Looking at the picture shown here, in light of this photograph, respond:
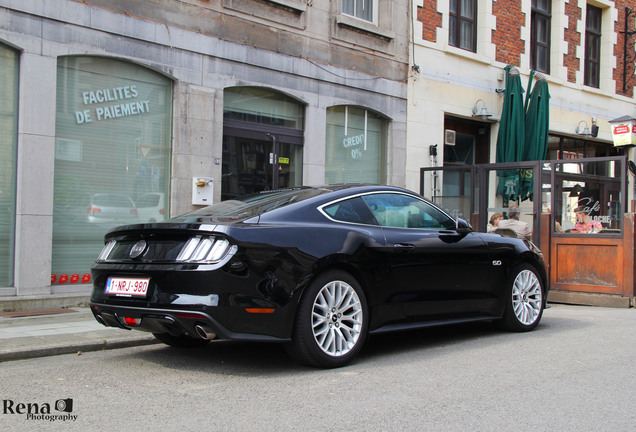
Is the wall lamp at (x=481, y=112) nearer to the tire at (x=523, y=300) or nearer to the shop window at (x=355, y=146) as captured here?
the shop window at (x=355, y=146)

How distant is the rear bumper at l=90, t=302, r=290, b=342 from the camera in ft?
15.6

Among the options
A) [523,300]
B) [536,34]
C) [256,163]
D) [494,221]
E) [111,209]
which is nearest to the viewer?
[523,300]

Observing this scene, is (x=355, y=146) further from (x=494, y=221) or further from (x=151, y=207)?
(x=151, y=207)

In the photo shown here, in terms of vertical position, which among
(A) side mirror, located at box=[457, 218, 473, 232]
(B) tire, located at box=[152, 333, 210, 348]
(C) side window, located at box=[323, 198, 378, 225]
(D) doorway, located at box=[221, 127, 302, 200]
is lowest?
(B) tire, located at box=[152, 333, 210, 348]

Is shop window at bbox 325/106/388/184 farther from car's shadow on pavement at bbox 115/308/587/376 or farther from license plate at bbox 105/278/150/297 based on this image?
license plate at bbox 105/278/150/297

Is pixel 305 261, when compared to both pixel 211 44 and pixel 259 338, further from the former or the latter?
pixel 211 44

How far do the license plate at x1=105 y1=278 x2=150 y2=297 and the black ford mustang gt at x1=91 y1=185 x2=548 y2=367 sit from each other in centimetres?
1

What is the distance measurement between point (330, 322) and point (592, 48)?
646 inches

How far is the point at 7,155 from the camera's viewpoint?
28.1 ft

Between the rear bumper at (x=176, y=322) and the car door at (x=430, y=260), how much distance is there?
1.41 metres

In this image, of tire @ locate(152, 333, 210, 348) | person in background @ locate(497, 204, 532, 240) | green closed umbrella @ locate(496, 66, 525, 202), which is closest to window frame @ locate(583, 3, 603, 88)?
green closed umbrella @ locate(496, 66, 525, 202)

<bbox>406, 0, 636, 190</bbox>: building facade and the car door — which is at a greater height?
Result: <bbox>406, 0, 636, 190</bbox>: building facade

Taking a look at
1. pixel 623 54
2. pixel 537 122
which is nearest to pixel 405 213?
pixel 537 122

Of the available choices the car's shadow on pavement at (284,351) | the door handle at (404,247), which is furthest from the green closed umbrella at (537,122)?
the door handle at (404,247)
